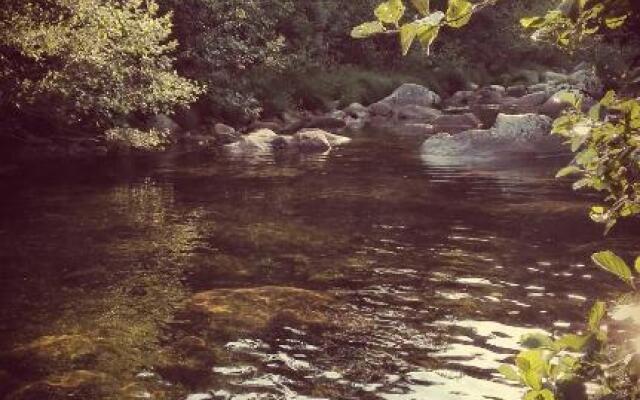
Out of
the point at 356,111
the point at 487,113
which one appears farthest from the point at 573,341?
→ the point at 356,111

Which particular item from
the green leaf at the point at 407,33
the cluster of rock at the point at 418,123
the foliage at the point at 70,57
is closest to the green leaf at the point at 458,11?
the green leaf at the point at 407,33

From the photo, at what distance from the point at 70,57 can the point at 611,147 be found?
1737cm

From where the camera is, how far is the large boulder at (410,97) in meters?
43.1

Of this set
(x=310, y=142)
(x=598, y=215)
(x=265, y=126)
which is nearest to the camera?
(x=598, y=215)

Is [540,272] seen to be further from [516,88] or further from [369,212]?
[516,88]

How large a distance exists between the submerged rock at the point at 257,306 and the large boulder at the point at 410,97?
33974 mm

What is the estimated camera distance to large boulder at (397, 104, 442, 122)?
38.9 m

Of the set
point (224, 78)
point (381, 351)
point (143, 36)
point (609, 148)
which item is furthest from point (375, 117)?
point (609, 148)

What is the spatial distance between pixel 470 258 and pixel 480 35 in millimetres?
54528

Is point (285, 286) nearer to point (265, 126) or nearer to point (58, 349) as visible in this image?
point (58, 349)

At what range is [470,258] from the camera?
1164cm

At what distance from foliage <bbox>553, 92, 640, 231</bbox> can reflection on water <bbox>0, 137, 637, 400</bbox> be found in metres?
4.29

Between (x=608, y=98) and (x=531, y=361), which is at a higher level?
(x=608, y=98)

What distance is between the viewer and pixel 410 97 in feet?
142
